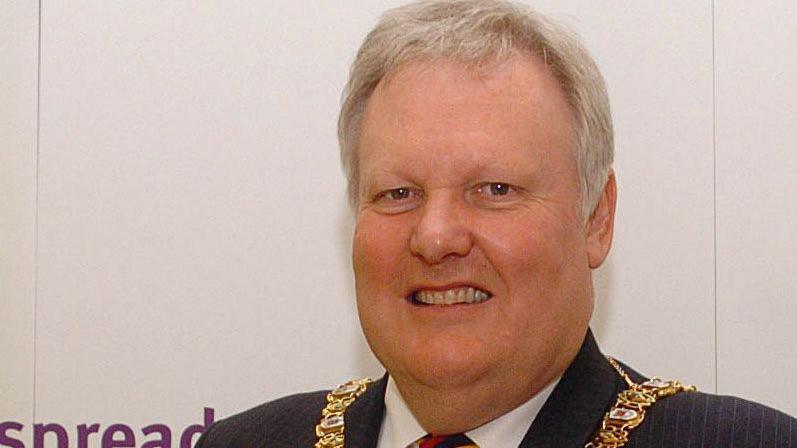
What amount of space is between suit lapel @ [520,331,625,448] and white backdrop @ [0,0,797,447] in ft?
2.13

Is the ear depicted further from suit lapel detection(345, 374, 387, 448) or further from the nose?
suit lapel detection(345, 374, 387, 448)

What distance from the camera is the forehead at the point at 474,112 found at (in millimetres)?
1296

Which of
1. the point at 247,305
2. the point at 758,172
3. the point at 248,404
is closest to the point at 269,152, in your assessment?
the point at 247,305

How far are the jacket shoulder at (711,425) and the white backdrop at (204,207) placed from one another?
0.67 m

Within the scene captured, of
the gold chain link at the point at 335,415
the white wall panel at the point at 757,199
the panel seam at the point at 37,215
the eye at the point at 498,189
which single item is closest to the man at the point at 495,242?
the eye at the point at 498,189

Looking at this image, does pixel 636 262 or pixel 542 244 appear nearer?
pixel 542 244

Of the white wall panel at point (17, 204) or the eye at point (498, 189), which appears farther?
the white wall panel at point (17, 204)

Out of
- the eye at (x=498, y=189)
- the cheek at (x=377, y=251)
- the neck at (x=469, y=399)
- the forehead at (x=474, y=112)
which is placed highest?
the forehead at (x=474, y=112)

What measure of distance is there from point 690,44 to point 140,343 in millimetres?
981

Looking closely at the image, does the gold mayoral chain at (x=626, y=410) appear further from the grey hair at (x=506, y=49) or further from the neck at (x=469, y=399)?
the grey hair at (x=506, y=49)

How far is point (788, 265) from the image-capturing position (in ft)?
6.27

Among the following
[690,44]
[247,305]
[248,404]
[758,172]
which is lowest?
[248,404]

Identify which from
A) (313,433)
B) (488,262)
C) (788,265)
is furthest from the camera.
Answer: (788,265)

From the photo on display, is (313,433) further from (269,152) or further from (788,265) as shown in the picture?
(788,265)
